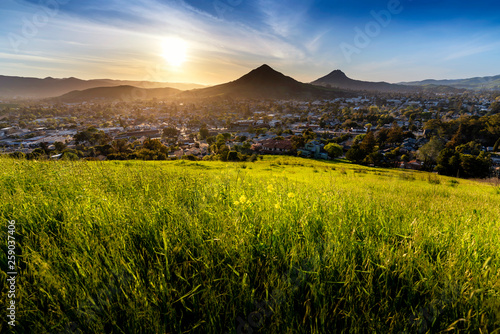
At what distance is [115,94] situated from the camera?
127125mm


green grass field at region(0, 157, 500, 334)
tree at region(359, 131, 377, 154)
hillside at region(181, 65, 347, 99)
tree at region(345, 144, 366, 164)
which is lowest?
tree at region(345, 144, 366, 164)

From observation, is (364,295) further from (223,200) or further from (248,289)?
(223,200)

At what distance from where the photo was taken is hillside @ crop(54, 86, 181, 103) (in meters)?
114

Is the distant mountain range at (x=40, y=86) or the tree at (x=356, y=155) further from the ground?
the distant mountain range at (x=40, y=86)

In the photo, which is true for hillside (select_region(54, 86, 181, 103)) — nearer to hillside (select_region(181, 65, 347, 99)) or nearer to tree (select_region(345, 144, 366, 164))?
hillside (select_region(181, 65, 347, 99))

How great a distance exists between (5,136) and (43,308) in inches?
1919

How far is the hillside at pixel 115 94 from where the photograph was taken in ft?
376

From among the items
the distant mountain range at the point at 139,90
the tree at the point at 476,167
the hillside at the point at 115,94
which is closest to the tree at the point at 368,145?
the tree at the point at 476,167

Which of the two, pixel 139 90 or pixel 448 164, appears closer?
pixel 448 164

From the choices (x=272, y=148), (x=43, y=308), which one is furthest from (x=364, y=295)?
(x=272, y=148)

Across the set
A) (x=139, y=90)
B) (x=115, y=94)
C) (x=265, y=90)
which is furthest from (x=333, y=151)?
(x=265, y=90)

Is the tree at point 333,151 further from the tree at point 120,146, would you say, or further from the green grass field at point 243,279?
the green grass field at point 243,279

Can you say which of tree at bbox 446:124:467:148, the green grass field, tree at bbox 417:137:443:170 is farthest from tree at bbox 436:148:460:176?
the green grass field

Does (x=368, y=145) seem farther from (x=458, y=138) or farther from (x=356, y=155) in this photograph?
(x=458, y=138)
